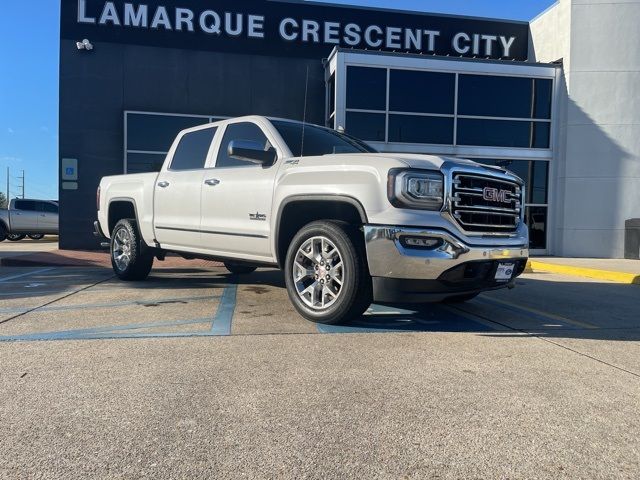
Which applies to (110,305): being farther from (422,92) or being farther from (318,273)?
(422,92)

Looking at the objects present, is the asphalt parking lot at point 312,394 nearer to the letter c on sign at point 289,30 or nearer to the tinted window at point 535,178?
the tinted window at point 535,178

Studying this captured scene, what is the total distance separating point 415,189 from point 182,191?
10.7 ft

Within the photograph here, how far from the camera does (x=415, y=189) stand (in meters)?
4.29

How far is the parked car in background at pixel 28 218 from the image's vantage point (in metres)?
20.7

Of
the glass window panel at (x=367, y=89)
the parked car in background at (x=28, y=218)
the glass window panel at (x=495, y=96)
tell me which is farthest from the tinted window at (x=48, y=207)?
the glass window panel at (x=495, y=96)

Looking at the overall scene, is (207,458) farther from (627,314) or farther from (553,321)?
(627,314)

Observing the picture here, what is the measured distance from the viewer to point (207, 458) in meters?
2.28

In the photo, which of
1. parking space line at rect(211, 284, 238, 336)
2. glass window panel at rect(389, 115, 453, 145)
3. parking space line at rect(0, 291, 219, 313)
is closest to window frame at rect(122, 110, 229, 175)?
glass window panel at rect(389, 115, 453, 145)

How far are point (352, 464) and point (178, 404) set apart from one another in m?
1.11

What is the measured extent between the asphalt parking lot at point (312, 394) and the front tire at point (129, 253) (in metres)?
1.79

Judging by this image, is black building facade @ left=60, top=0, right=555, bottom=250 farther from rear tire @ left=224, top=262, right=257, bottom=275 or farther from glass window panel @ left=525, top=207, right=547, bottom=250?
rear tire @ left=224, top=262, right=257, bottom=275

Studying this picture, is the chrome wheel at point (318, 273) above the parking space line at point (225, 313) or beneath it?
above

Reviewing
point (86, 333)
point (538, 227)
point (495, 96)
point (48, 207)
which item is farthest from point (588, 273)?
point (48, 207)

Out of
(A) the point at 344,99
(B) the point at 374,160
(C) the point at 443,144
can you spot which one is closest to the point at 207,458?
(B) the point at 374,160
